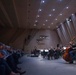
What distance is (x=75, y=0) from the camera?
669 inches

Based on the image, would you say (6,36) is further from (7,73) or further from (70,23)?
(7,73)

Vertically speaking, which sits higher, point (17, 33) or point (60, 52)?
point (17, 33)

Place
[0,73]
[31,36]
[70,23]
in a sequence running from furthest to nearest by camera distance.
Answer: [31,36] < [70,23] < [0,73]

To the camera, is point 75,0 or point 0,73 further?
point 75,0

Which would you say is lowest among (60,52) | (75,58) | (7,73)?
(7,73)

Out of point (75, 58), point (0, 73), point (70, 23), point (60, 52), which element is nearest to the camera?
point (0, 73)

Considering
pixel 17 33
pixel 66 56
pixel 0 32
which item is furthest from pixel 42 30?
pixel 66 56

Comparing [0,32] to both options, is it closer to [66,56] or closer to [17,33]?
[17,33]

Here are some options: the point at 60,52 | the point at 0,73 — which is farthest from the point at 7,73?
the point at 60,52

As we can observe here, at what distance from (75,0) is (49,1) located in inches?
95.4

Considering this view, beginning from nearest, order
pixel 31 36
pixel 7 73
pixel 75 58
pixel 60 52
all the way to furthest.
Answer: pixel 7 73 < pixel 75 58 < pixel 60 52 < pixel 31 36

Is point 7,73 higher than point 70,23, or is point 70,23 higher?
point 70,23

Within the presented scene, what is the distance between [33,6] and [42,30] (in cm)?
1830

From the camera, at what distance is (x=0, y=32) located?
33.9 m
